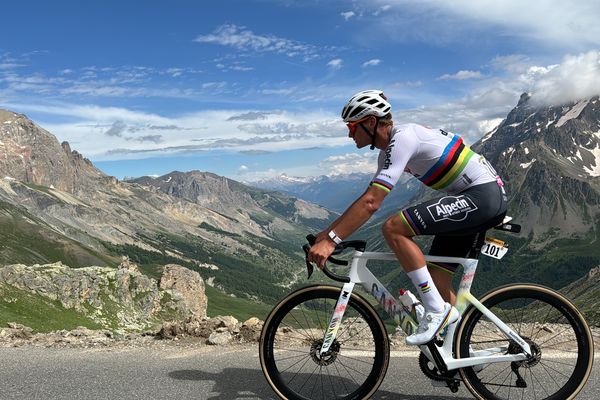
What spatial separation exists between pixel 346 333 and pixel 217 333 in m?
4.58

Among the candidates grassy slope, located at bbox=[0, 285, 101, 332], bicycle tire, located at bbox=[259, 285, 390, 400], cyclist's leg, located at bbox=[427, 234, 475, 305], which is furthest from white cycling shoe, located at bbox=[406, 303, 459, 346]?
grassy slope, located at bbox=[0, 285, 101, 332]

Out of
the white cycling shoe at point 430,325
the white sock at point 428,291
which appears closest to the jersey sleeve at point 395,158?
the white sock at point 428,291

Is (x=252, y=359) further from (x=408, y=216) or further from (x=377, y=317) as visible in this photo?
(x=408, y=216)

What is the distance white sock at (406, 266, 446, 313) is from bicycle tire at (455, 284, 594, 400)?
0.52 metres

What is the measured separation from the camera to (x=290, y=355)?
7215 millimetres

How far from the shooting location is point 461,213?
6008 millimetres

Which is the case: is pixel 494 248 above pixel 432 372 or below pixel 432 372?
above

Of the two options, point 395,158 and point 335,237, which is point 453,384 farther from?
point 395,158

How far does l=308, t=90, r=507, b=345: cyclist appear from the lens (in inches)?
230

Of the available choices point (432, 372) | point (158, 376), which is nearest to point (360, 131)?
point (432, 372)

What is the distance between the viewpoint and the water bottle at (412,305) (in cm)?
614

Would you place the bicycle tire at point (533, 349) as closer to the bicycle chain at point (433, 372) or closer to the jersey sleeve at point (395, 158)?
the bicycle chain at point (433, 372)

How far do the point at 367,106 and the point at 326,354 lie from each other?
3.46 m

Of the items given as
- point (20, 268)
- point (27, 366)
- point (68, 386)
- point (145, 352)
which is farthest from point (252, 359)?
point (20, 268)
